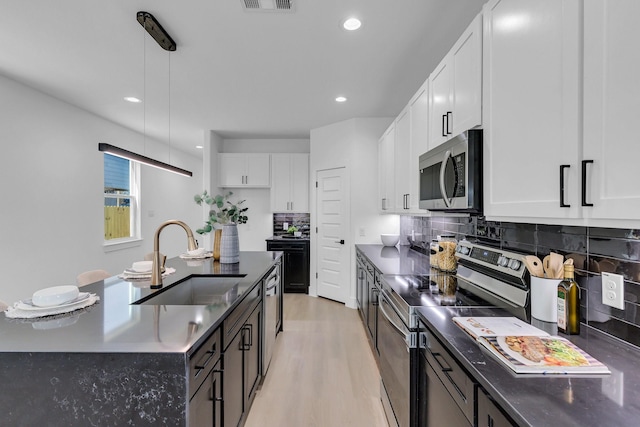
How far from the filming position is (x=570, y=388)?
30.7 inches

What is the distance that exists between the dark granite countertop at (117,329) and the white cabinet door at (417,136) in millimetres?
1735

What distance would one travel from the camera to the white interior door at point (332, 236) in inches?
178

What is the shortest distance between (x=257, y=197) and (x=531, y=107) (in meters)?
4.92

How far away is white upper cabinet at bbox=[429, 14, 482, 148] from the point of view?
1.53 meters

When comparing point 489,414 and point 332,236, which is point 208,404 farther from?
point 332,236

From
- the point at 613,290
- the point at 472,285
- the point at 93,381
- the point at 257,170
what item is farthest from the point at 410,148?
the point at 257,170

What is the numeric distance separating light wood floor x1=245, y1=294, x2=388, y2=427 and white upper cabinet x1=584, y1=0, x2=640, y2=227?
1.87m

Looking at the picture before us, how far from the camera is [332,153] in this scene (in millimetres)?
4688

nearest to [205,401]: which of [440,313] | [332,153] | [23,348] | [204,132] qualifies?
[23,348]

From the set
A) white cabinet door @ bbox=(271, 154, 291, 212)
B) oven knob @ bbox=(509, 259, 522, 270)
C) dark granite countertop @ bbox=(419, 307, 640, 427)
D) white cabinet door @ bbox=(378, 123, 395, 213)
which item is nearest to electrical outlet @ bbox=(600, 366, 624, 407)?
dark granite countertop @ bbox=(419, 307, 640, 427)

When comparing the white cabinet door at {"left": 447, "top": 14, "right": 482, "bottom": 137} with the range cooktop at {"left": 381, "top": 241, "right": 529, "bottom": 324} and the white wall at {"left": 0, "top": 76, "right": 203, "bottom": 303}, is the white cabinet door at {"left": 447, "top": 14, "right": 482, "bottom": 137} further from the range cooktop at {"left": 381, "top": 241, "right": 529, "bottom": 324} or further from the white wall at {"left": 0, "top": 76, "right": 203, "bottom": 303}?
the white wall at {"left": 0, "top": 76, "right": 203, "bottom": 303}

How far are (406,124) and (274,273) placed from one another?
6.20ft

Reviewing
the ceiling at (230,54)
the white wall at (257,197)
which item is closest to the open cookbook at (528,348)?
the ceiling at (230,54)

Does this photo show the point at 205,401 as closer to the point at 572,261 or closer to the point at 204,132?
the point at 572,261
